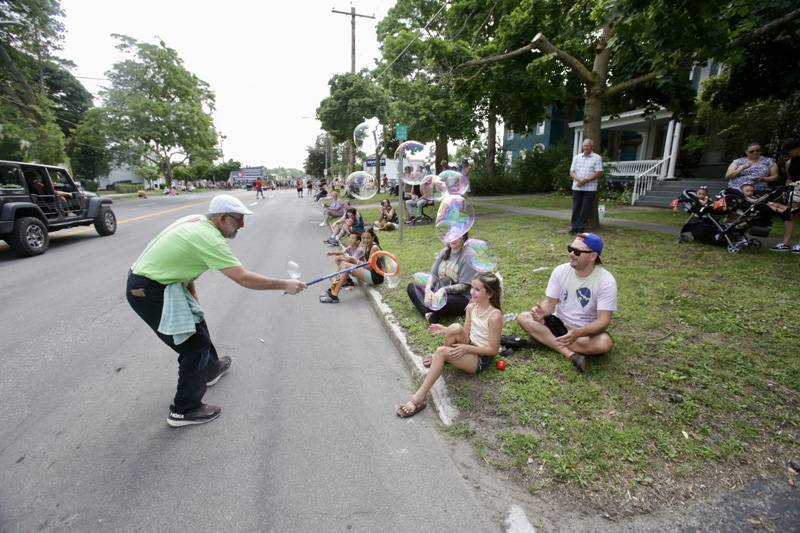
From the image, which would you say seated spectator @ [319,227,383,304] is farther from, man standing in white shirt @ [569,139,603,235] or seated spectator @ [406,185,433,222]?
seated spectator @ [406,185,433,222]

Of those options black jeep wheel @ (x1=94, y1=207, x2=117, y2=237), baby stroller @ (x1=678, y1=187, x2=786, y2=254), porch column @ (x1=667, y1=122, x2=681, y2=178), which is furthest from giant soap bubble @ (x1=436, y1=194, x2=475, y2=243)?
porch column @ (x1=667, y1=122, x2=681, y2=178)

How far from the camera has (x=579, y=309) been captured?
3672mm

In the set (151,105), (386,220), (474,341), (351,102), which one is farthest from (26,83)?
(474,341)

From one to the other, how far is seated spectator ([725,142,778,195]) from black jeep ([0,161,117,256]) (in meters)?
14.9

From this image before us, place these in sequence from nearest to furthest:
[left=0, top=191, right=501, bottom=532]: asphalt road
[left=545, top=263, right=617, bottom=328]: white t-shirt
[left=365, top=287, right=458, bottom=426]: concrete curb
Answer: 1. [left=0, top=191, right=501, bottom=532]: asphalt road
2. [left=365, top=287, right=458, bottom=426]: concrete curb
3. [left=545, top=263, right=617, bottom=328]: white t-shirt

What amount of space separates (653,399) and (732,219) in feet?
20.4

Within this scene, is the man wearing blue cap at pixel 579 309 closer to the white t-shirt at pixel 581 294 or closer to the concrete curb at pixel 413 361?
the white t-shirt at pixel 581 294

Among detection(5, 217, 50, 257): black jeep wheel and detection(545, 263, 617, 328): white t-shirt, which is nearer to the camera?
detection(545, 263, 617, 328): white t-shirt

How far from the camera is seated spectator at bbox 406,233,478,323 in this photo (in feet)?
15.0

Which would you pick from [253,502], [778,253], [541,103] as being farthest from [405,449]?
[541,103]

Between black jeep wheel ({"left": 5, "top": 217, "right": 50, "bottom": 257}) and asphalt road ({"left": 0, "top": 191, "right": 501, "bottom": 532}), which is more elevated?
black jeep wheel ({"left": 5, "top": 217, "right": 50, "bottom": 257})

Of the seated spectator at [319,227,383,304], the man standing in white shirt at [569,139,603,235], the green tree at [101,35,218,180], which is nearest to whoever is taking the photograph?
the seated spectator at [319,227,383,304]

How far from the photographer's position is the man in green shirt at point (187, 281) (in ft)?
9.35

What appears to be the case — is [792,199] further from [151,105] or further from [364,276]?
[151,105]
